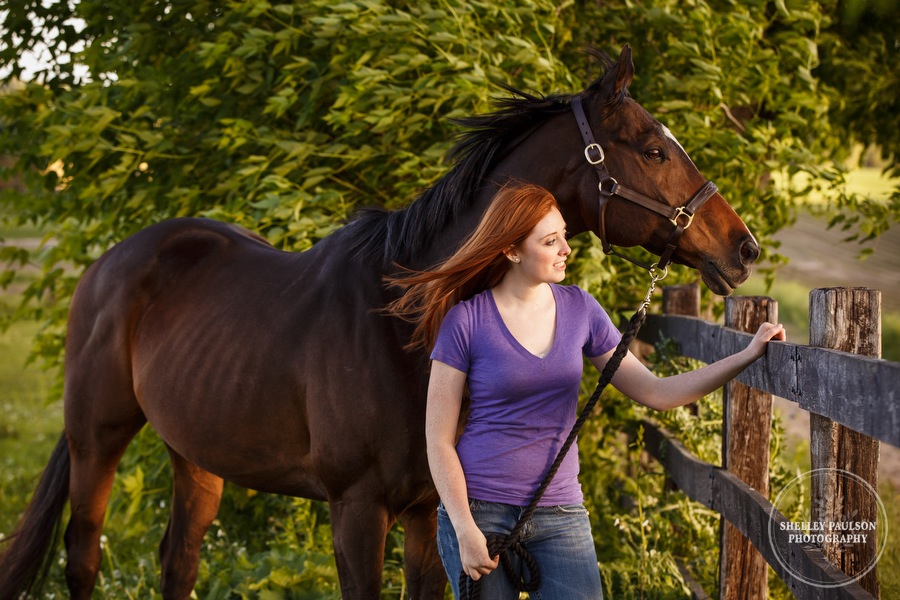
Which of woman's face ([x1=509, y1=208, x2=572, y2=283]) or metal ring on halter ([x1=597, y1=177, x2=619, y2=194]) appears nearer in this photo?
woman's face ([x1=509, y1=208, x2=572, y2=283])

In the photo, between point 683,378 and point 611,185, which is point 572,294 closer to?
point 683,378

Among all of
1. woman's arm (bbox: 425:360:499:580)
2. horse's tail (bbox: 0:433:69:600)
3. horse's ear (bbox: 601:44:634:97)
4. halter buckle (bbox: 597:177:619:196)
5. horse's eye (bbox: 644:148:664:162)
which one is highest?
horse's ear (bbox: 601:44:634:97)

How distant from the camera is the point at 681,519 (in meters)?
4.28

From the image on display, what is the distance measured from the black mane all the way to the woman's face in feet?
2.03

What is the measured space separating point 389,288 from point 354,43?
209 cm

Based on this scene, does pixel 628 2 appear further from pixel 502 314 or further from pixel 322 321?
pixel 502 314

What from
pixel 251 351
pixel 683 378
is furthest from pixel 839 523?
pixel 251 351

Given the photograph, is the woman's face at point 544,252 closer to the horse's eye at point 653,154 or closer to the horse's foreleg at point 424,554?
the horse's eye at point 653,154

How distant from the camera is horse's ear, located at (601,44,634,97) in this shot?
271 centimetres

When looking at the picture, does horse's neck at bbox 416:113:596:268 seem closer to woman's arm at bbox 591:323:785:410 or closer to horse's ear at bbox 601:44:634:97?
horse's ear at bbox 601:44:634:97

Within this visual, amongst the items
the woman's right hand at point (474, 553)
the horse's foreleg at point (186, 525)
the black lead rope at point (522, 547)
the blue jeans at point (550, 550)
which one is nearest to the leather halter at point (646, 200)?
the black lead rope at point (522, 547)

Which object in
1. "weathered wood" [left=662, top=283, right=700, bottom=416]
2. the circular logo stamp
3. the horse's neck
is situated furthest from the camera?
"weathered wood" [left=662, top=283, right=700, bottom=416]

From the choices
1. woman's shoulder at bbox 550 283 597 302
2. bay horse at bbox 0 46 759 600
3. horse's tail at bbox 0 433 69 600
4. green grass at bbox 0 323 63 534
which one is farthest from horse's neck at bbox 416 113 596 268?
green grass at bbox 0 323 63 534

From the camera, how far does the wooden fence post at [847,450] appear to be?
88.7 inches
